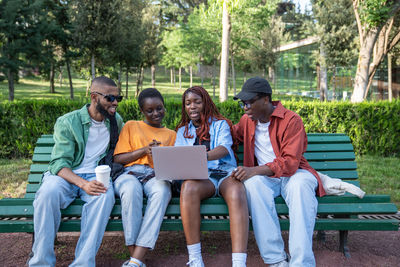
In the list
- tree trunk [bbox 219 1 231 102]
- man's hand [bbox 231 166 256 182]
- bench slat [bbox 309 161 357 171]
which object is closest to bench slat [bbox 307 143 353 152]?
bench slat [bbox 309 161 357 171]

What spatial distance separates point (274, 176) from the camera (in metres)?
3.17

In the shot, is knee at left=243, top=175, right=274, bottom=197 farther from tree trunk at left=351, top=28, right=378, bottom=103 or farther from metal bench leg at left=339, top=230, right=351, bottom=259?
tree trunk at left=351, top=28, right=378, bottom=103

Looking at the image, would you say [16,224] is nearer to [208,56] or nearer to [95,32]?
[95,32]

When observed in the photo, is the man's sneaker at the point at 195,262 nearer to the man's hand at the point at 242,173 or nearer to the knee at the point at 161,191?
the knee at the point at 161,191

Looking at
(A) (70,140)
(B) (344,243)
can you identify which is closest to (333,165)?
(B) (344,243)

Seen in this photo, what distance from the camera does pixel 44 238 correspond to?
9.04ft

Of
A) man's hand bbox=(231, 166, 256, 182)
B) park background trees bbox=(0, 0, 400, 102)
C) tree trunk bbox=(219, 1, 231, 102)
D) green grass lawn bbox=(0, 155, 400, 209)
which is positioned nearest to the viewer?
man's hand bbox=(231, 166, 256, 182)

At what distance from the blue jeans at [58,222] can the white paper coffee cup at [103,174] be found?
3.5 inches

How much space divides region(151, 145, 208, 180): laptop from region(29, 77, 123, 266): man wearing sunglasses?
48cm

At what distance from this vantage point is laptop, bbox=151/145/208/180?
2.79 meters

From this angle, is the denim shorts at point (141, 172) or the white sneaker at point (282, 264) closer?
the white sneaker at point (282, 264)

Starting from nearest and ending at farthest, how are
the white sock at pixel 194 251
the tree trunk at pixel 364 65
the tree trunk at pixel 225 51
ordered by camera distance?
→ the white sock at pixel 194 251
the tree trunk at pixel 364 65
the tree trunk at pixel 225 51

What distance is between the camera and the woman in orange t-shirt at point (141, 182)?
9.43 feet

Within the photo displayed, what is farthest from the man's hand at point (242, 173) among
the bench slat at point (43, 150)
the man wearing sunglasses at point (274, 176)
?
the bench slat at point (43, 150)
